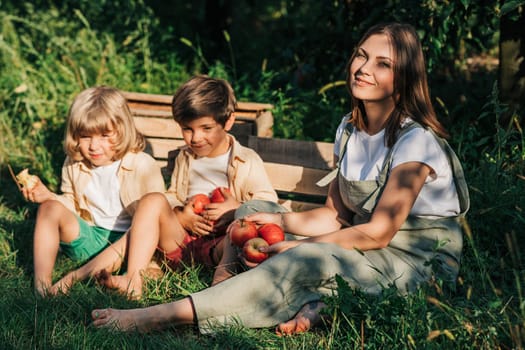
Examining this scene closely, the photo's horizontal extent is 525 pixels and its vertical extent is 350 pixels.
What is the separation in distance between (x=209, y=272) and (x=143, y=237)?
1.46 feet

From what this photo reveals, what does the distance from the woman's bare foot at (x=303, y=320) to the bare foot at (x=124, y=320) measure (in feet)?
2.02

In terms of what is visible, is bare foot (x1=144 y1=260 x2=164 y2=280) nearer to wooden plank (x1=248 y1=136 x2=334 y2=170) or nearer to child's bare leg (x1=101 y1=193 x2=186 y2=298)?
child's bare leg (x1=101 y1=193 x2=186 y2=298)

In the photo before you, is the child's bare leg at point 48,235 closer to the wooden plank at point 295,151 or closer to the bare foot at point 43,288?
the bare foot at point 43,288

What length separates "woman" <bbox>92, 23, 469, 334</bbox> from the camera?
3.13 meters


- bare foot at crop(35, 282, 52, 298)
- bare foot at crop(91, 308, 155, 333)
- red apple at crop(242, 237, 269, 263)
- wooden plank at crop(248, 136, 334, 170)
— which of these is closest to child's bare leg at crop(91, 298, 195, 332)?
bare foot at crop(91, 308, 155, 333)

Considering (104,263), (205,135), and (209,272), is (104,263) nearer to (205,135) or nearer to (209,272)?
(209,272)

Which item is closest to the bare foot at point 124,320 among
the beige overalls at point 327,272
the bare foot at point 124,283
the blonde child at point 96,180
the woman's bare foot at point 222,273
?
the beige overalls at point 327,272

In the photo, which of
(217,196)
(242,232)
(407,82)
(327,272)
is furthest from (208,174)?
(407,82)

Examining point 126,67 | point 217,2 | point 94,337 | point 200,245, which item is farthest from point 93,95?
point 217,2

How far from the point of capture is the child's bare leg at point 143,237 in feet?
11.9

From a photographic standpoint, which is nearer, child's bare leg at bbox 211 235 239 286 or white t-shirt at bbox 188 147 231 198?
child's bare leg at bbox 211 235 239 286

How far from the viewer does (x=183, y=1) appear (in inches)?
373

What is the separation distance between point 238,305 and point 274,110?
2.50 meters

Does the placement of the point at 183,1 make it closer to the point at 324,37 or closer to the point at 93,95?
the point at 324,37
